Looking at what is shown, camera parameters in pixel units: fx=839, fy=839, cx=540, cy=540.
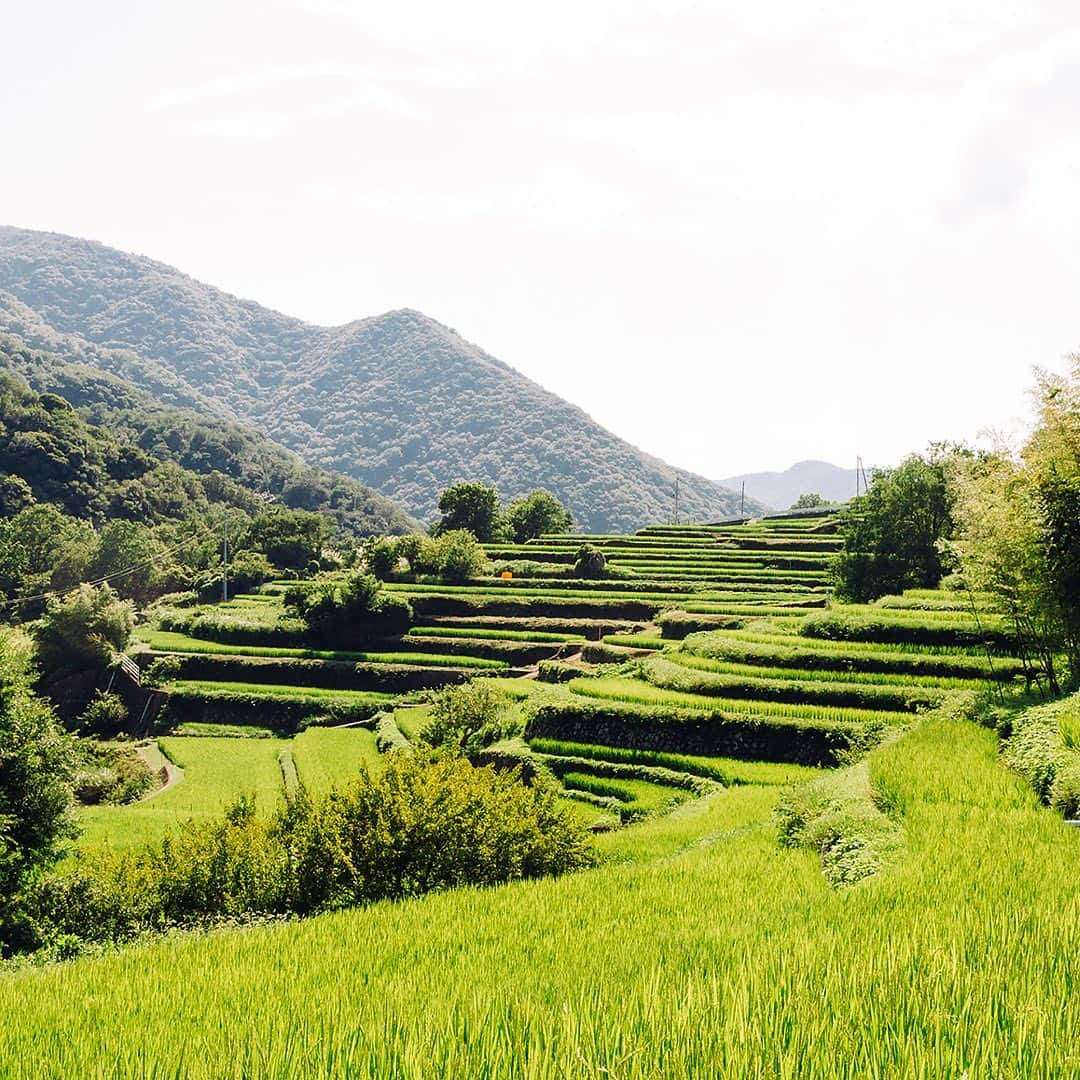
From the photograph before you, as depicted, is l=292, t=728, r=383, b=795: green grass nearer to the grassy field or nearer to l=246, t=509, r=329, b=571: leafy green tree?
the grassy field

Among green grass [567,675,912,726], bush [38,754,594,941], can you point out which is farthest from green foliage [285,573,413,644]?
bush [38,754,594,941]

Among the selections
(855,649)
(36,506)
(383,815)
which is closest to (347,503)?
(36,506)

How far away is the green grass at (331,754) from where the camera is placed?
31769 mm

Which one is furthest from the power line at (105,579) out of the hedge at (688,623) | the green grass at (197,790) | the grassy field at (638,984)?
the grassy field at (638,984)

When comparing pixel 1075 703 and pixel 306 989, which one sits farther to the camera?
pixel 1075 703

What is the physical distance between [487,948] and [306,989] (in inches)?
70.6

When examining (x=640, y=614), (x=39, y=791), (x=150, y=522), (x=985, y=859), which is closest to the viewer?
(x=985, y=859)

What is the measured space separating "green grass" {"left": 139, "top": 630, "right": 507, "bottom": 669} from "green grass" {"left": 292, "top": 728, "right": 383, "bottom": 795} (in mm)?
8688

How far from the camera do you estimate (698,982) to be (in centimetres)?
407

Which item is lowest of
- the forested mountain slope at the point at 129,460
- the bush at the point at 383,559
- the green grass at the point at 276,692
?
the green grass at the point at 276,692

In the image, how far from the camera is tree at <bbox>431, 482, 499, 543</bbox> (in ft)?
300

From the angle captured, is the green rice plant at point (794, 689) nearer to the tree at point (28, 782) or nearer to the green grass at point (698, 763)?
the green grass at point (698, 763)

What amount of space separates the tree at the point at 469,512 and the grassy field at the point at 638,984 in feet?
266

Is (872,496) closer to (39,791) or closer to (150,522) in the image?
(39,791)
